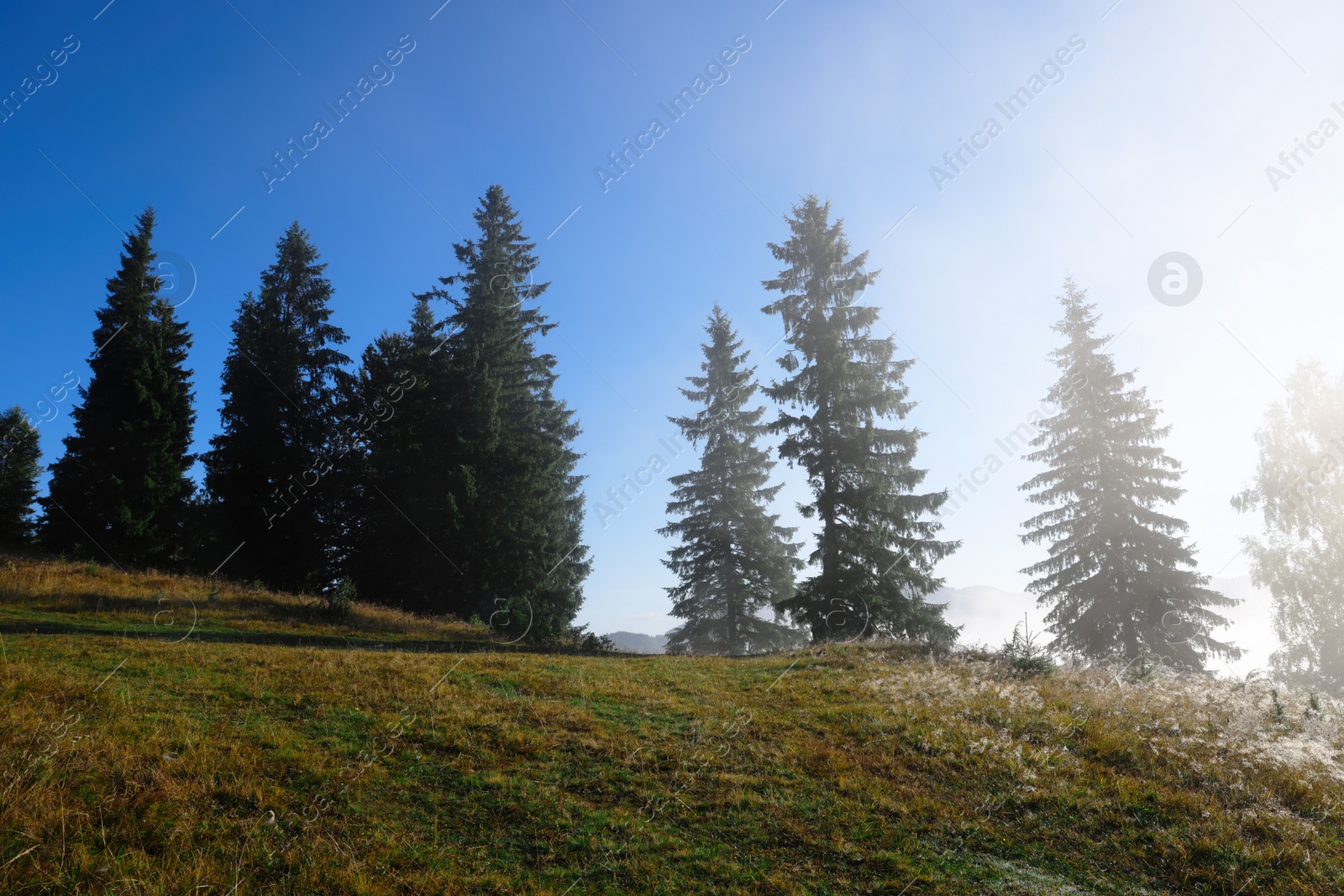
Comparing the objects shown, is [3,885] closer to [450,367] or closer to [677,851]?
[677,851]

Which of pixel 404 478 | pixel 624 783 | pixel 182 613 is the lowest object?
pixel 624 783

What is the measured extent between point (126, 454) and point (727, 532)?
28.0 metres

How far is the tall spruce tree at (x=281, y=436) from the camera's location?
27.4 metres

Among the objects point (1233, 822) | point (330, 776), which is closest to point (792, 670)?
point (1233, 822)

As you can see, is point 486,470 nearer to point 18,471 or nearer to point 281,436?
point 281,436

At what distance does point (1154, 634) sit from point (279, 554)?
35229 mm

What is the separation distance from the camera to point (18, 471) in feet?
125

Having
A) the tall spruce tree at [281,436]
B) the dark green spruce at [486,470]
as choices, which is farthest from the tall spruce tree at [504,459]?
the tall spruce tree at [281,436]

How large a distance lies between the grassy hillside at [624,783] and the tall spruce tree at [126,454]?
752 inches

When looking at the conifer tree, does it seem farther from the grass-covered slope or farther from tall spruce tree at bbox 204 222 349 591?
tall spruce tree at bbox 204 222 349 591

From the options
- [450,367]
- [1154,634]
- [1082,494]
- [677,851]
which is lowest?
[677,851]

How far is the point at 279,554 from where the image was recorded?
1080 inches

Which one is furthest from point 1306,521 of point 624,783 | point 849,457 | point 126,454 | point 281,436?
point 126,454

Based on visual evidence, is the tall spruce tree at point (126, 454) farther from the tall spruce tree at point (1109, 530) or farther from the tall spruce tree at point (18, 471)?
the tall spruce tree at point (1109, 530)
